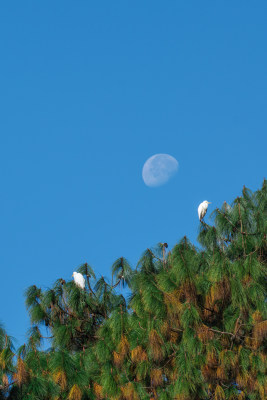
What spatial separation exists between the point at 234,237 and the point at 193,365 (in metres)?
2.15

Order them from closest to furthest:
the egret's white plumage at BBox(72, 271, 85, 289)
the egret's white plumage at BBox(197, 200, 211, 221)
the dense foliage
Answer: the dense foliage → the egret's white plumage at BBox(72, 271, 85, 289) → the egret's white plumage at BBox(197, 200, 211, 221)

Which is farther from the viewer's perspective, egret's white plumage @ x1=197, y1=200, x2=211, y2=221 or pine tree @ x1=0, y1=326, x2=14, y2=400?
egret's white plumage @ x1=197, y1=200, x2=211, y2=221

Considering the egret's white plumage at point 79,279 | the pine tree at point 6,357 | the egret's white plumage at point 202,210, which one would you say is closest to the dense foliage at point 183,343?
the pine tree at point 6,357

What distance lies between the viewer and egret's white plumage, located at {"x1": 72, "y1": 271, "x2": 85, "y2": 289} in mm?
8820

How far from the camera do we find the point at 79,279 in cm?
888

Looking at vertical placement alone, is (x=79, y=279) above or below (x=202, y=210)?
below

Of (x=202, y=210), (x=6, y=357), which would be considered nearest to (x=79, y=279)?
(x=202, y=210)

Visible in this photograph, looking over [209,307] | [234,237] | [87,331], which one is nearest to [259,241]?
[234,237]

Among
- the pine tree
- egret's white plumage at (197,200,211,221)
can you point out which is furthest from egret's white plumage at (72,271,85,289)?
the pine tree

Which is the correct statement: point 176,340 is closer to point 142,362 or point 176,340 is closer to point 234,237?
point 142,362

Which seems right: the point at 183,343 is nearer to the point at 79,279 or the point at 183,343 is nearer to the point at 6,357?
the point at 6,357

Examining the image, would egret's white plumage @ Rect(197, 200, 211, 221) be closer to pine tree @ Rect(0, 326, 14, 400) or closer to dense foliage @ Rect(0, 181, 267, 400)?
dense foliage @ Rect(0, 181, 267, 400)

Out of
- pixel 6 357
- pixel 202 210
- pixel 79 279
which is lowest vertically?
pixel 6 357

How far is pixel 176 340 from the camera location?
6773mm
